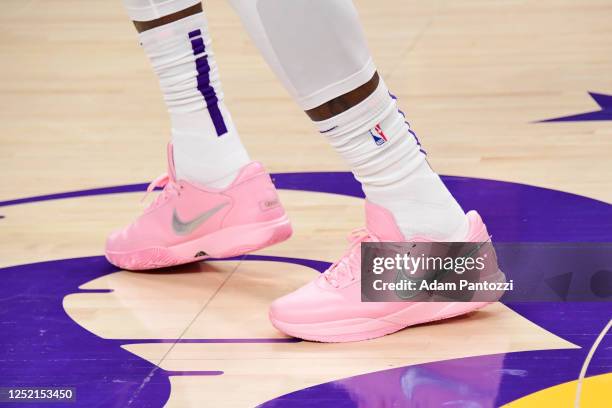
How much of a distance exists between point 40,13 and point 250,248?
103 inches

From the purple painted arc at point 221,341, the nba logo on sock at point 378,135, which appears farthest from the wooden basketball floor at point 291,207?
the nba logo on sock at point 378,135

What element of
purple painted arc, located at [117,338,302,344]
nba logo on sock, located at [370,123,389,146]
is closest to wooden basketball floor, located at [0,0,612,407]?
purple painted arc, located at [117,338,302,344]

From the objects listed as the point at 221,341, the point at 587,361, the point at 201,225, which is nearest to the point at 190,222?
the point at 201,225

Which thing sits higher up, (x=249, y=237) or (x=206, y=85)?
(x=206, y=85)

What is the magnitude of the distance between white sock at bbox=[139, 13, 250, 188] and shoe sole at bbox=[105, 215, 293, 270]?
0.08 metres

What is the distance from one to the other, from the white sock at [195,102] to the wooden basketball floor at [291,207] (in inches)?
6.3

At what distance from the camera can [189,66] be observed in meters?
1.74

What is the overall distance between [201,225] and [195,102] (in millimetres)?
183

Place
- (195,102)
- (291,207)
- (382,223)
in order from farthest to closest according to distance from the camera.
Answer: (291,207) → (195,102) → (382,223)

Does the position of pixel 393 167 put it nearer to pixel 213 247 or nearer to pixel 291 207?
pixel 213 247

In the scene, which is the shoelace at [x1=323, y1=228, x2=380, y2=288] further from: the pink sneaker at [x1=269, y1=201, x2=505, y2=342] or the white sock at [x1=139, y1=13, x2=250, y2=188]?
the white sock at [x1=139, y1=13, x2=250, y2=188]

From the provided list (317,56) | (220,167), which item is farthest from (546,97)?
(317,56)

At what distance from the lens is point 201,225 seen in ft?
5.89

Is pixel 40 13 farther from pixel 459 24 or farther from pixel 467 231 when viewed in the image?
pixel 467 231
